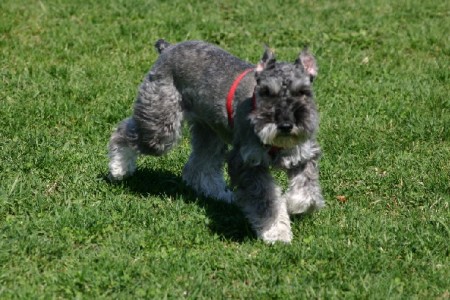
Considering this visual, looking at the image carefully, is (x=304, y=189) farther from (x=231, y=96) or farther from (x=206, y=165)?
(x=206, y=165)

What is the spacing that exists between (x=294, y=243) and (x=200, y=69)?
1646 millimetres

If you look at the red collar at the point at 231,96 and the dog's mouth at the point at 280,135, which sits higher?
the dog's mouth at the point at 280,135

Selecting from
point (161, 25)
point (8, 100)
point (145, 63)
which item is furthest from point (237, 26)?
point (8, 100)

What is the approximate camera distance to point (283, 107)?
5824mm

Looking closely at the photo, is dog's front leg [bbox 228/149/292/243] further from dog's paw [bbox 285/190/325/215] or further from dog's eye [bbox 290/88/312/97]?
dog's eye [bbox 290/88/312/97]

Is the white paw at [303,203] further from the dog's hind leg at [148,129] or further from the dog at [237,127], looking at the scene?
the dog's hind leg at [148,129]

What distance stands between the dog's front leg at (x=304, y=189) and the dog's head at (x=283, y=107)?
1.38ft

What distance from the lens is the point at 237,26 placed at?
38.1 feet

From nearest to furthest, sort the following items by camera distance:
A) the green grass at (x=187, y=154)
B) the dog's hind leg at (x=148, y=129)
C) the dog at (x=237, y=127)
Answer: the green grass at (x=187, y=154) → the dog at (x=237, y=127) → the dog's hind leg at (x=148, y=129)

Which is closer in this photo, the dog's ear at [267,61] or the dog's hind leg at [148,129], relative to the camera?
the dog's ear at [267,61]

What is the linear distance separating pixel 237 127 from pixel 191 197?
3.81ft

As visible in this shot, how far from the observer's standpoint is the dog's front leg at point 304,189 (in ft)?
20.5

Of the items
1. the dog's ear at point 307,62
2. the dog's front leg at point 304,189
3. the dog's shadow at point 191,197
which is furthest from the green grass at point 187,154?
the dog's ear at point 307,62

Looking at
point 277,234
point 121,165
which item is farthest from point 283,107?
point 121,165
